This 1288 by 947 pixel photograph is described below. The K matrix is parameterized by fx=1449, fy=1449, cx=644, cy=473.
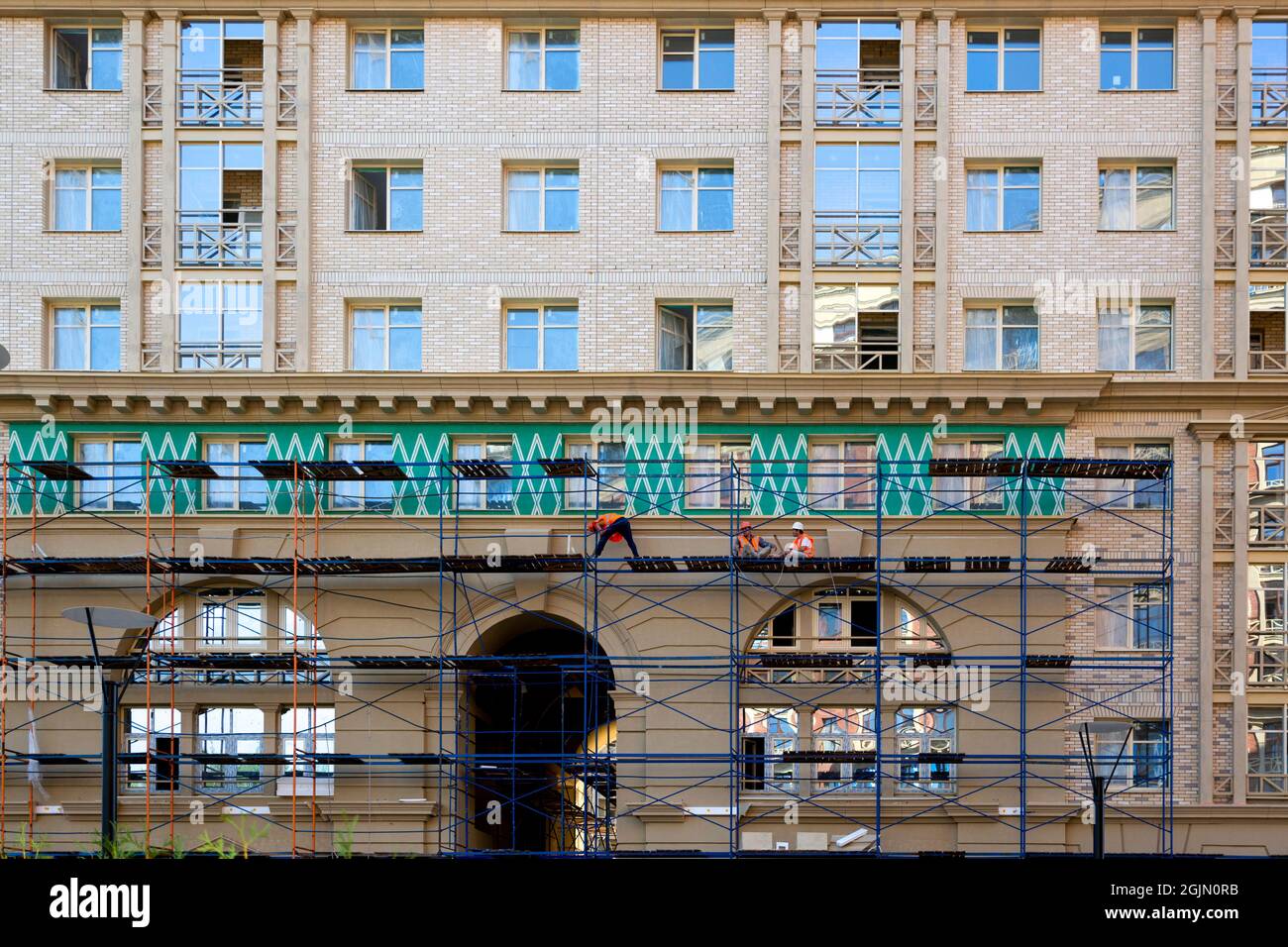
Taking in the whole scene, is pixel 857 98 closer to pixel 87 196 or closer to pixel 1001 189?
pixel 1001 189

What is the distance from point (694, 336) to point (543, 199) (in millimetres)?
4266

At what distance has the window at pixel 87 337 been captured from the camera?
3027cm

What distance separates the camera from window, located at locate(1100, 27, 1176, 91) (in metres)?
30.0

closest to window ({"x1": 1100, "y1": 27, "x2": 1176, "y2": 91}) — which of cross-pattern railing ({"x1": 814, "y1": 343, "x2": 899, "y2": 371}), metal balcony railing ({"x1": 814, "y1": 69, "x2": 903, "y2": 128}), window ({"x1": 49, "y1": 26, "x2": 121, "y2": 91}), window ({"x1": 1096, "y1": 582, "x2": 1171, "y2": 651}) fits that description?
metal balcony railing ({"x1": 814, "y1": 69, "x2": 903, "y2": 128})

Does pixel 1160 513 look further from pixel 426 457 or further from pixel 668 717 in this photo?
pixel 426 457

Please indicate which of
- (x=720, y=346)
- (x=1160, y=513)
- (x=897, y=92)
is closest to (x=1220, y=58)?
(x=897, y=92)

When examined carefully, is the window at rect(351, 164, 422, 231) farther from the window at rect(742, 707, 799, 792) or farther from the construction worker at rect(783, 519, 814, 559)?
the window at rect(742, 707, 799, 792)

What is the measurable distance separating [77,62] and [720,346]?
1496 cm

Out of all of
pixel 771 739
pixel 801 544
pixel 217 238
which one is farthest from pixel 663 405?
pixel 217 238

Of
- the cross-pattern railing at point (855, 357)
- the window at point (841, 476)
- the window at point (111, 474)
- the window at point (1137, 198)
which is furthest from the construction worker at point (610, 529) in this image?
the window at point (1137, 198)

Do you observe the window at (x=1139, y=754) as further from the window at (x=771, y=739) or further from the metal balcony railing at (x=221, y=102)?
the metal balcony railing at (x=221, y=102)

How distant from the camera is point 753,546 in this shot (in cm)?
2817

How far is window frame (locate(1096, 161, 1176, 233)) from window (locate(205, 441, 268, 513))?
17.8 meters

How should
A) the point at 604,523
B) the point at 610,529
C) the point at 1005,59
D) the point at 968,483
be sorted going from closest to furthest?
1. the point at 610,529
2. the point at 604,523
3. the point at 968,483
4. the point at 1005,59
